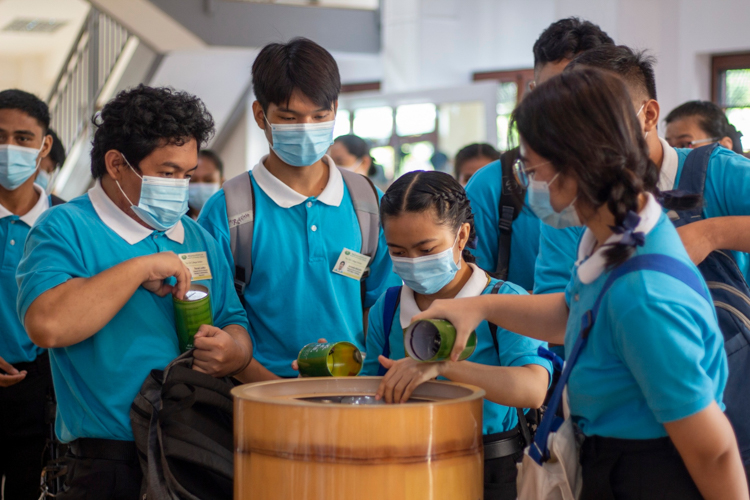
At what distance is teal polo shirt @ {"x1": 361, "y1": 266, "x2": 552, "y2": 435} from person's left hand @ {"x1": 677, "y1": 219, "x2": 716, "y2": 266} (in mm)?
369

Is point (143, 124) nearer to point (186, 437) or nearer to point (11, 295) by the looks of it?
point (186, 437)

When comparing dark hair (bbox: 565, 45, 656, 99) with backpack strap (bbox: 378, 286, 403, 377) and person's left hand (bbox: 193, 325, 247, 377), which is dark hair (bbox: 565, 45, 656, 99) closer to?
backpack strap (bbox: 378, 286, 403, 377)

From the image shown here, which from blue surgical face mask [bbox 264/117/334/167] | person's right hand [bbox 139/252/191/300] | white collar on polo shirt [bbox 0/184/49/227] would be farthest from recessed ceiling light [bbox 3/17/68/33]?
person's right hand [bbox 139/252/191/300]

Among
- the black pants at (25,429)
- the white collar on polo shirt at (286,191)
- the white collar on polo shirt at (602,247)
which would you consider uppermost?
the white collar on polo shirt at (286,191)

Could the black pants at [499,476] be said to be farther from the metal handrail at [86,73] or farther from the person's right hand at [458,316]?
the metal handrail at [86,73]

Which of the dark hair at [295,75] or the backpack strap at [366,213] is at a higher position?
the dark hair at [295,75]

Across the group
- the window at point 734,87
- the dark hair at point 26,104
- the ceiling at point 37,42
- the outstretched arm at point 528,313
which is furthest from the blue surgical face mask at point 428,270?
the ceiling at point 37,42

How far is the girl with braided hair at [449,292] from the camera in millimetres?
1685

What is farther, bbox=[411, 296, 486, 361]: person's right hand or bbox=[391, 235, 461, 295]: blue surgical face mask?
bbox=[391, 235, 461, 295]: blue surgical face mask

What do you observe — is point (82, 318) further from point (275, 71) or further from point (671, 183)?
point (671, 183)

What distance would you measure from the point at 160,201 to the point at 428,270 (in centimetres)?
69

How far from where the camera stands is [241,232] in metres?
2.19

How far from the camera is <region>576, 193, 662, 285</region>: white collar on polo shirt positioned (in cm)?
119

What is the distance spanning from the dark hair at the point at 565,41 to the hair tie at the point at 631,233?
4.03ft
